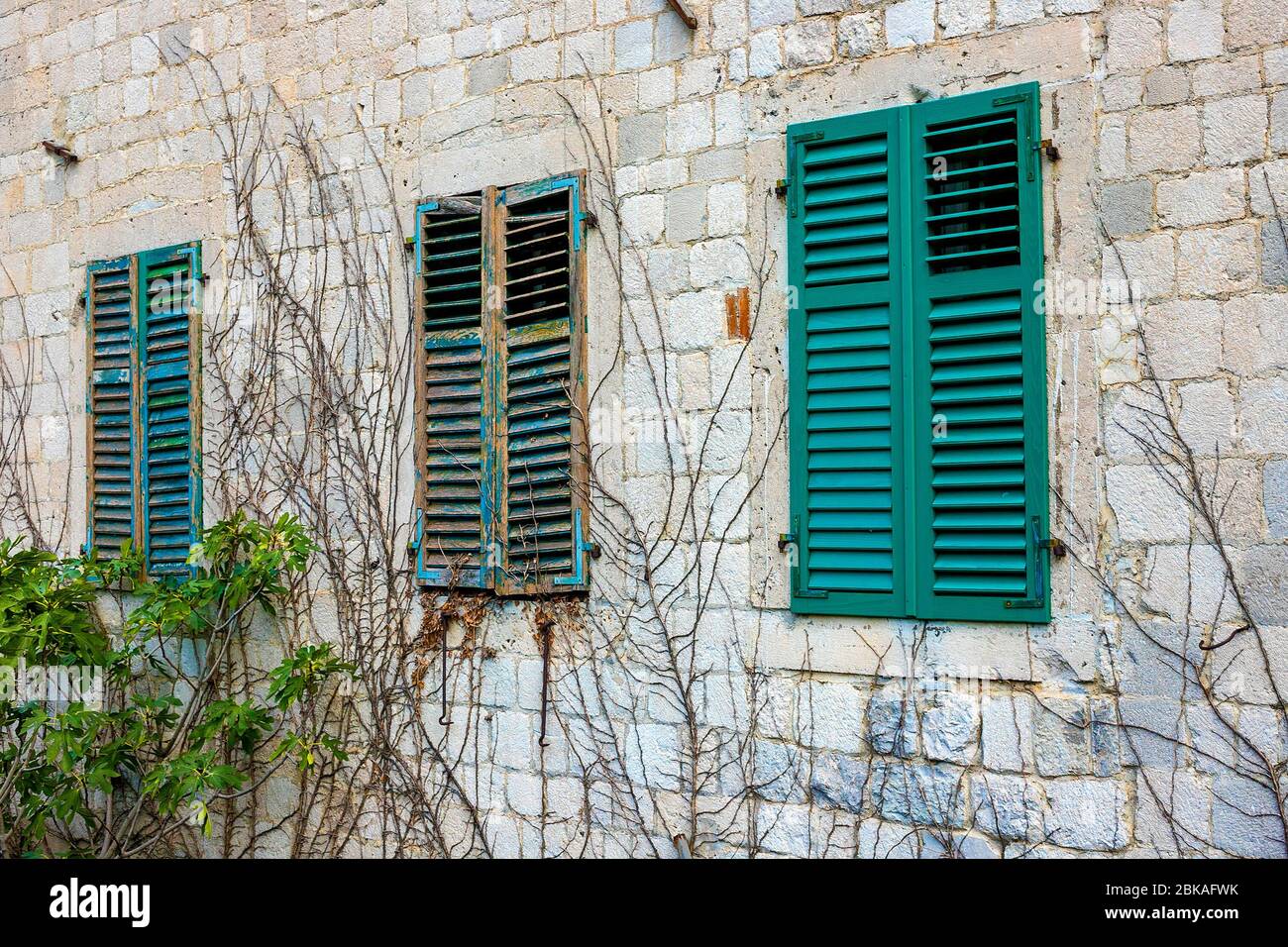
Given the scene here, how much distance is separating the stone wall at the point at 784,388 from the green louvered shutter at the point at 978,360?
0.08 metres

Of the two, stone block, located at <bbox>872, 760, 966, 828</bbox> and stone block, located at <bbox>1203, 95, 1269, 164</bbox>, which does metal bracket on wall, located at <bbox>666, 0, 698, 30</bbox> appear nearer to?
stone block, located at <bbox>1203, 95, 1269, 164</bbox>

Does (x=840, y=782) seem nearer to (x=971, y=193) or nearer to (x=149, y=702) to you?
(x=971, y=193)

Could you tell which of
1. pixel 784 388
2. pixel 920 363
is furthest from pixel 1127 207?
pixel 784 388

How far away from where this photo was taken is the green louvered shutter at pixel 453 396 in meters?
4.61

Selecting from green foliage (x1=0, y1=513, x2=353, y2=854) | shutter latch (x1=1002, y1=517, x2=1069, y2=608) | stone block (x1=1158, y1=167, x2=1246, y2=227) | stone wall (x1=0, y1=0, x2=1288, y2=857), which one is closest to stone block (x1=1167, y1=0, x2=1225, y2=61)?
stone wall (x1=0, y1=0, x2=1288, y2=857)

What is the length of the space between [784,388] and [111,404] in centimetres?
363

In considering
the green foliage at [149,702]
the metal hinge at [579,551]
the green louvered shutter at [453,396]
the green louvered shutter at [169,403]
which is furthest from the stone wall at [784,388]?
the green foliage at [149,702]

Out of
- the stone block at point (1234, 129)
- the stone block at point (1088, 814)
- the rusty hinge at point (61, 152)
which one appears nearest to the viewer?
the stone block at point (1234, 129)

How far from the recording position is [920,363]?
368cm

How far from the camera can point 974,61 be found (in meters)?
3.66

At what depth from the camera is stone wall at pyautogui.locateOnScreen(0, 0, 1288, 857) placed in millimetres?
3279

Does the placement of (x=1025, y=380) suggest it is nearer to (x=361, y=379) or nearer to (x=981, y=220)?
(x=981, y=220)

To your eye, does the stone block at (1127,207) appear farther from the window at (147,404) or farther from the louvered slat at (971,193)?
the window at (147,404)

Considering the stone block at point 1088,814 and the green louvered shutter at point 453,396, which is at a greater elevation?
the green louvered shutter at point 453,396
